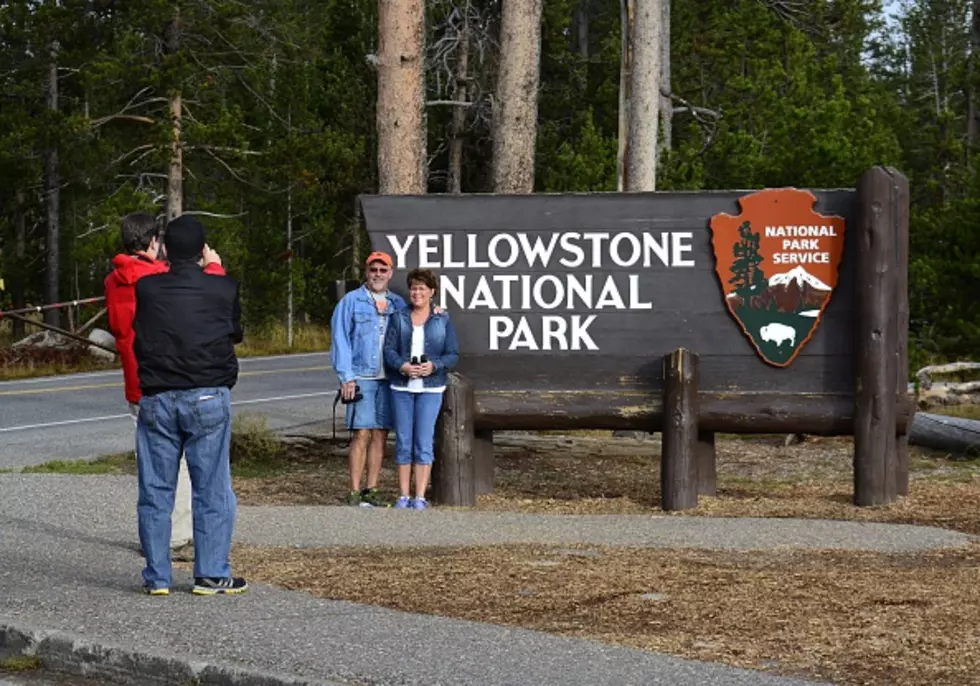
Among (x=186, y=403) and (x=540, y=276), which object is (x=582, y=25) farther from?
(x=186, y=403)

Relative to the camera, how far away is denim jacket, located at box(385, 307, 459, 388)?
44.4 feet

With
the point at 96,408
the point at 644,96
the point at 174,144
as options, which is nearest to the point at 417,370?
the point at 644,96

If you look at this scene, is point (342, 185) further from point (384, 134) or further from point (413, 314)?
point (413, 314)

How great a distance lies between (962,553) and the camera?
1102 centimetres

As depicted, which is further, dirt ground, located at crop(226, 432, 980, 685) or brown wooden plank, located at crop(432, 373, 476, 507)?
brown wooden plank, located at crop(432, 373, 476, 507)

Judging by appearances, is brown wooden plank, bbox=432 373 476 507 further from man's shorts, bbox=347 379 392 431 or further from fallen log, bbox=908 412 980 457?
fallen log, bbox=908 412 980 457

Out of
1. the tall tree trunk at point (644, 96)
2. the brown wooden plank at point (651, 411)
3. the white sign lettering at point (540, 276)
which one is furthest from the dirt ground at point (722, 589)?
the tall tree trunk at point (644, 96)

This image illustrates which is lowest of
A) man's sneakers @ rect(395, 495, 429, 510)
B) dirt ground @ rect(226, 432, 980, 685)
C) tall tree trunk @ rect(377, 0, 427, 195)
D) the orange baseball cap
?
man's sneakers @ rect(395, 495, 429, 510)

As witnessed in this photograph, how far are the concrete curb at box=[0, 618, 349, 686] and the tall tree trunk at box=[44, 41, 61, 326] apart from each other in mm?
32817

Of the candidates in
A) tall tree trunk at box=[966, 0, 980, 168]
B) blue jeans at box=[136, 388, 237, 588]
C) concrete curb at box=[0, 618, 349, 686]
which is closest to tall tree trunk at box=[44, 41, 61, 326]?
tall tree trunk at box=[966, 0, 980, 168]

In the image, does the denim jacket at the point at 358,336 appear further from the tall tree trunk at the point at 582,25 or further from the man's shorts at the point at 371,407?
the tall tree trunk at the point at 582,25

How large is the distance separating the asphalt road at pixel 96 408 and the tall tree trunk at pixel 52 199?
952 centimetres

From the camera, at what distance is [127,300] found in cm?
1056

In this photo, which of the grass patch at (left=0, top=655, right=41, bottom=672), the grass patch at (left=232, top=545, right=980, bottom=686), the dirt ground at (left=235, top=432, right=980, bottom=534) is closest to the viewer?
the grass patch at (left=232, top=545, right=980, bottom=686)
